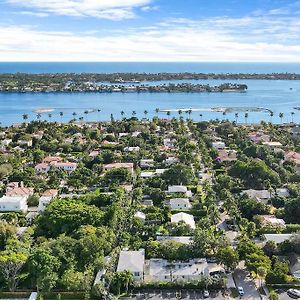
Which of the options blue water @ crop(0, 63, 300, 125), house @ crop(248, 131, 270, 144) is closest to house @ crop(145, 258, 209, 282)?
house @ crop(248, 131, 270, 144)

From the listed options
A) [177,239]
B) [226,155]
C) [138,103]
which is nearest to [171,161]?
[226,155]

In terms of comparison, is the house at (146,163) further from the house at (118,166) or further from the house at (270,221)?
the house at (270,221)

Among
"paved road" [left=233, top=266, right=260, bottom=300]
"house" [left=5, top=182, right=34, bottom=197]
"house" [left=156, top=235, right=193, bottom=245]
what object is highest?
"house" [left=5, top=182, right=34, bottom=197]

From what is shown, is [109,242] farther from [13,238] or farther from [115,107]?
[115,107]

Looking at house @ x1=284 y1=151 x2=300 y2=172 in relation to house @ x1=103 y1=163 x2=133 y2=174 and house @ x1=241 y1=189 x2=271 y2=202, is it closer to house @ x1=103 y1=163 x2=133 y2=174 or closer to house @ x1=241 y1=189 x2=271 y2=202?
house @ x1=241 y1=189 x2=271 y2=202

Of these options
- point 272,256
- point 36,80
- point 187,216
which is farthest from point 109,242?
point 36,80

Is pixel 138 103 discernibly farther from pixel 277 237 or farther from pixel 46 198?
pixel 277 237
